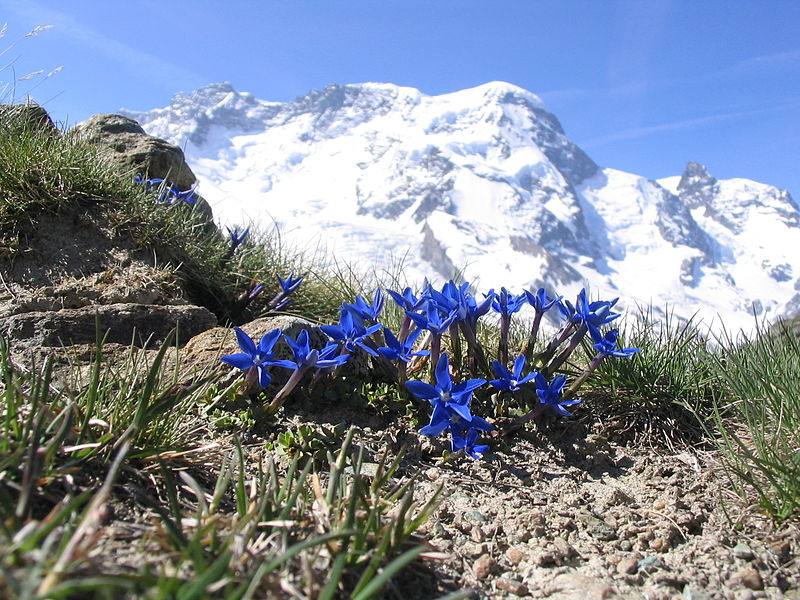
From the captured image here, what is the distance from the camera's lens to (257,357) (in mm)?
2648

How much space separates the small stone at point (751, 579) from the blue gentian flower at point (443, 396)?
999 millimetres

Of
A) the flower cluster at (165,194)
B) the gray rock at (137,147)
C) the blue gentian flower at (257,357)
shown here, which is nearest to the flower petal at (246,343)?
the blue gentian flower at (257,357)

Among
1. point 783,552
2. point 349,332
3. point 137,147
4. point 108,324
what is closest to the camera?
point 783,552

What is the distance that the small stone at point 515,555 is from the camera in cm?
216

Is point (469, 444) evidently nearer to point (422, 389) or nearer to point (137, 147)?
point (422, 389)

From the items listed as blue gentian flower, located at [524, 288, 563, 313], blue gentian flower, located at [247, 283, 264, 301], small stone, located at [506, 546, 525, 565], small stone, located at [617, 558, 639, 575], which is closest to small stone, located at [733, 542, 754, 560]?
small stone, located at [617, 558, 639, 575]

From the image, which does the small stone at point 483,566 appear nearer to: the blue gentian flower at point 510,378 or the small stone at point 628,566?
the small stone at point 628,566

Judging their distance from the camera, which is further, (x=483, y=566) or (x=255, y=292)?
(x=255, y=292)

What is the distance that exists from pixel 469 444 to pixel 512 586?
0.74 meters

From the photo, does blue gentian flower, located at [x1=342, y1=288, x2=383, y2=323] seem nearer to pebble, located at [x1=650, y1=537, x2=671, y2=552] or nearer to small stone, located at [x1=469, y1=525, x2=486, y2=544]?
small stone, located at [x1=469, y1=525, x2=486, y2=544]

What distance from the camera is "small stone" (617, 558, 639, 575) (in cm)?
212

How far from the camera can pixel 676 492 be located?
258cm

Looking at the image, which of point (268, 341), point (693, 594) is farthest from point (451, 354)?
point (693, 594)

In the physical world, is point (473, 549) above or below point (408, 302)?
below
